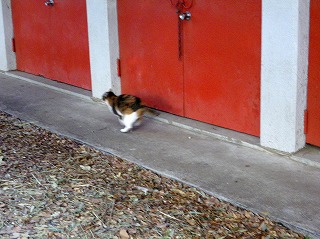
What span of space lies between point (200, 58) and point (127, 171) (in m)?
1.75

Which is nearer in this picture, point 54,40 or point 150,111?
point 150,111

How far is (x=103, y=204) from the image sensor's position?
557 centimetres

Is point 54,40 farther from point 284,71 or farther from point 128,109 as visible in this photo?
point 284,71

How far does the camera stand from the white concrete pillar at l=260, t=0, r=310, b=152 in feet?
20.5

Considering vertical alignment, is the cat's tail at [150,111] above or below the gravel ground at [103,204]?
above

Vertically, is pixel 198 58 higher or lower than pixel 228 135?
A: higher

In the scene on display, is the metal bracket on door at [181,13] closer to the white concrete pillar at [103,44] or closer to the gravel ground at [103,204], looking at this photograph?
the white concrete pillar at [103,44]

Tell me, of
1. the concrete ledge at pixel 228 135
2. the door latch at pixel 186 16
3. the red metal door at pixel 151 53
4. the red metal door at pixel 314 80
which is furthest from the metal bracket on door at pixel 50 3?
the red metal door at pixel 314 80

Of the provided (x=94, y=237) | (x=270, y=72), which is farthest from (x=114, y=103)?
(x=94, y=237)

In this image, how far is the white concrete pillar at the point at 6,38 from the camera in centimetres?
1078

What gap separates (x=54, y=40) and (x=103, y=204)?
4895mm

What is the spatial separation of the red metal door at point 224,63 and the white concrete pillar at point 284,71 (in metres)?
0.28

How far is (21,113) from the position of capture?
858 cm

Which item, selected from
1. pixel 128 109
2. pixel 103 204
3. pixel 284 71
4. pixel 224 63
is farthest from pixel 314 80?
pixel 103 204
